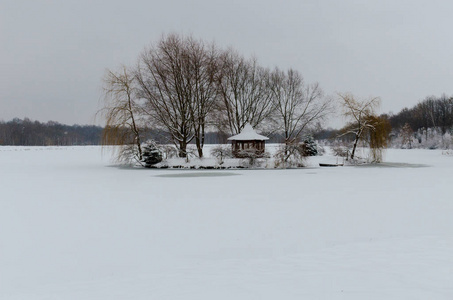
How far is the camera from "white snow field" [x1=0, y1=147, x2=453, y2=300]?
5289 mm

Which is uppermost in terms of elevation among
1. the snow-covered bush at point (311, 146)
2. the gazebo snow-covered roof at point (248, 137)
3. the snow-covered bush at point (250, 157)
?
the gazebo snow-covered roof at point (248, 137)

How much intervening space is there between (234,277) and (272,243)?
8.36 ft

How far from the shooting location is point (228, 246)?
7.93m

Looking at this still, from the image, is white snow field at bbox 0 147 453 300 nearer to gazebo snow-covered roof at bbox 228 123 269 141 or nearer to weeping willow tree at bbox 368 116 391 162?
gazebo snow-covered roof at bbox 228 123 269 141

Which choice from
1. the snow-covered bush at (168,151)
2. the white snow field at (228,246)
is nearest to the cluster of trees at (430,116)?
the snow-covered bush at (168,151)

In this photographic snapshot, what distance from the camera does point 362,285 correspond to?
5199 millimetres

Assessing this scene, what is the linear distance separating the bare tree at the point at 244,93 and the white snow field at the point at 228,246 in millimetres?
26829

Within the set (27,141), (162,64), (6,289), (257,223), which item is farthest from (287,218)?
(27,141)

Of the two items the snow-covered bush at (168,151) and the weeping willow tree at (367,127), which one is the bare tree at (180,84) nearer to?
the snow-covered bush at (168,151)

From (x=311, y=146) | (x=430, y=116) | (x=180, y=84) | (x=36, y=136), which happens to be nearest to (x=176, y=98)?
(x=180, y=84)

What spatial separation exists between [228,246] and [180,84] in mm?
29803

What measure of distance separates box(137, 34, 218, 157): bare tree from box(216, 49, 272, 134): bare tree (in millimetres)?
3753

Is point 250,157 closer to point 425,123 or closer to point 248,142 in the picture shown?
point 248,142

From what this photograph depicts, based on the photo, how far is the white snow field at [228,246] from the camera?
5.29m
